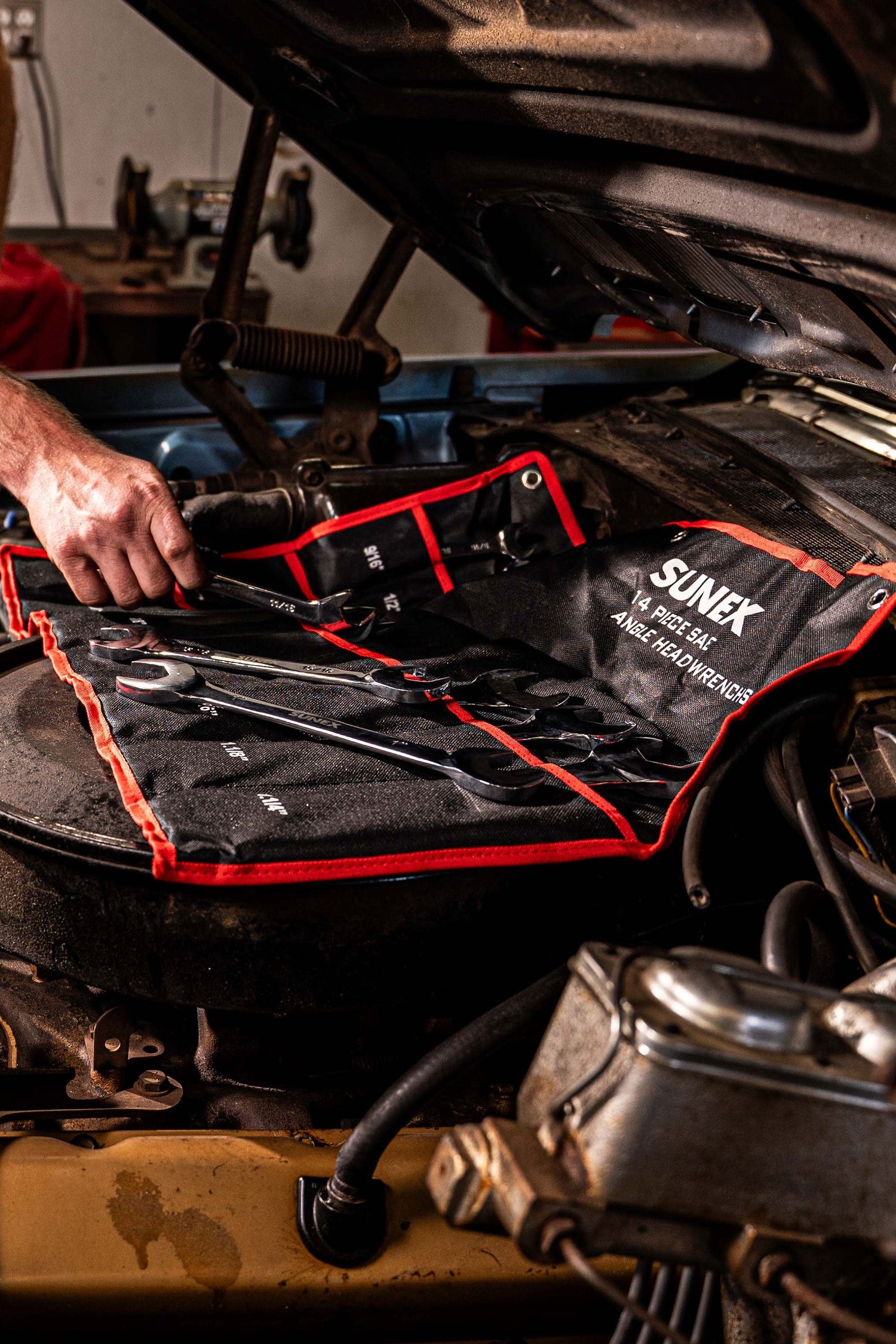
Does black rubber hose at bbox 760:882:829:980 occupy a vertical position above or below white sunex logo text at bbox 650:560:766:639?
below

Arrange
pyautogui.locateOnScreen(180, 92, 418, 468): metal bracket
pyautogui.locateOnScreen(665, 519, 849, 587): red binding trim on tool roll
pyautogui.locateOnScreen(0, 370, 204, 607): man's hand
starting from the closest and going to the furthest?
1. pyautogui.locateOnScreen(665, 519, 849, 587): red binding trim on tool roll
2. pyautogui.locateOnScreen(0, 370, 204, 607): man's hand
3. pyautogui.locateOnScreen(180, 92, 418, 468): metal bracket

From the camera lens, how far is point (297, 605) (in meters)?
1.24

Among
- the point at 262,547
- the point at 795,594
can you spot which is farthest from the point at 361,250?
the point at 795,594

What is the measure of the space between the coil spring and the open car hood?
189mm

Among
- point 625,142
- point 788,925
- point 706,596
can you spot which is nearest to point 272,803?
point 788,925

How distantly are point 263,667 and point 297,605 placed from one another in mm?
162

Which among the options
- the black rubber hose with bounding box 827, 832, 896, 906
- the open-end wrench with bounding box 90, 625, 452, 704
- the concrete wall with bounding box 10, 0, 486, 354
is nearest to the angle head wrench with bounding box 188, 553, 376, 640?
the open-end wrench with bounding box 90, 625, 452, 704

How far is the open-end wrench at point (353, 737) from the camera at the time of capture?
0.89 metres

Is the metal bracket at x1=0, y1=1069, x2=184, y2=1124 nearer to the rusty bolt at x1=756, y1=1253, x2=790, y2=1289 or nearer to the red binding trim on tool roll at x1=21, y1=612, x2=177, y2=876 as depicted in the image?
the red binding trim on tool roll at x1=21, y1=612, x2=177, y2=876

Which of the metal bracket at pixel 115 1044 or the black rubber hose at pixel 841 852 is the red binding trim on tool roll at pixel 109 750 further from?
the black rubber hose at pixel 841 852

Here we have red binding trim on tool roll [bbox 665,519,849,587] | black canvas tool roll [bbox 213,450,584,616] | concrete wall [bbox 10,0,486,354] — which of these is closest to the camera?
red binding trim on tool roll [bbox 665,519,849,587]

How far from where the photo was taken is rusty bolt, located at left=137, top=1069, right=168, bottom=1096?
0.93m

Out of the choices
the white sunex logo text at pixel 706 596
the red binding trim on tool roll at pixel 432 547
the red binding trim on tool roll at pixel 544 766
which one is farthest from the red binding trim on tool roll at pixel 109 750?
the white sunex logo text at pixel 706 596

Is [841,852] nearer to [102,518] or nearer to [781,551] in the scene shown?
[781,551]
